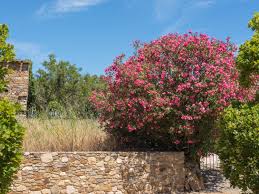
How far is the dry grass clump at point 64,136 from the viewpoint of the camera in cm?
1377

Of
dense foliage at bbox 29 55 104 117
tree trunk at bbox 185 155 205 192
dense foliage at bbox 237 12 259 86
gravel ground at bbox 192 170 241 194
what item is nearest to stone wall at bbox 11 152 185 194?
tree trunk at bbox 185 155 205 192

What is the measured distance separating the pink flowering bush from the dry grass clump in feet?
3.73

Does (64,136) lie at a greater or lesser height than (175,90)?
lesser

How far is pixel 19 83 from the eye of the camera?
23.2 metres

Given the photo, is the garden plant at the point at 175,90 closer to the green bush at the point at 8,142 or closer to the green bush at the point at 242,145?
the green bush at the point at 242,145

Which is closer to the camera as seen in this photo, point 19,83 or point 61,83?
point 19,83

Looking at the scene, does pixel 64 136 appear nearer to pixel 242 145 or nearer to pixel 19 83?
pixel 242 145

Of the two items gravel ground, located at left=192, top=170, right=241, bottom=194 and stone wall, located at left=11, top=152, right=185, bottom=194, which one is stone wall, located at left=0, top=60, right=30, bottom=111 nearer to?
→ stone wall, located at left=11, top=152, right=185, bottom=194

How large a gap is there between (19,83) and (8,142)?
15.8m

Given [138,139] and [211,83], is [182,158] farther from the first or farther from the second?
[211,83]

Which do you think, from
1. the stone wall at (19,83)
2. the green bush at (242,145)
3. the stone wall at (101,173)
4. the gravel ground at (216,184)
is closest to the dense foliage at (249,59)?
the green bush at (242,145)

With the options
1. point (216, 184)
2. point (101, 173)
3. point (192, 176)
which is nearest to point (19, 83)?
point (101, 173)

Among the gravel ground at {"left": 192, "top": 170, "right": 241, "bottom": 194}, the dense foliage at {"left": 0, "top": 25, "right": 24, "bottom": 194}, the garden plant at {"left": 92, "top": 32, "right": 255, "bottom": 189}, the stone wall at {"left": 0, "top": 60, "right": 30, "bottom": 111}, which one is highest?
the stone wall at {"left": 0, "top": 60, "right": 30, "bottom": 111}

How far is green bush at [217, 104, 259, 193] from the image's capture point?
9086 mm
